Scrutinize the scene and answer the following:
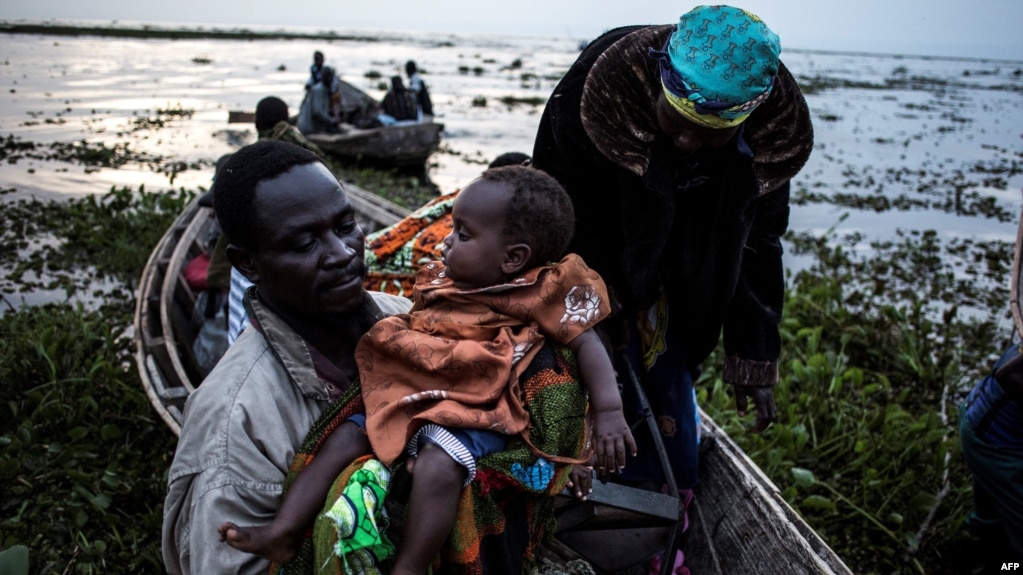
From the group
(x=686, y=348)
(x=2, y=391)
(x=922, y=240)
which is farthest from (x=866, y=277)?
(x=2, y=391)

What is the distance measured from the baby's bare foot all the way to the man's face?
44 cm

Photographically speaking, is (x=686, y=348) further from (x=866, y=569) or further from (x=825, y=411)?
(x=825, y=411)

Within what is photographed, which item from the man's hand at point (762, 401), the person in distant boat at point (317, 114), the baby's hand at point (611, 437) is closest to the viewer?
the baby's hand at point (611, 437)

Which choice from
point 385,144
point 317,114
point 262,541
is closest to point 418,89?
point 317,114

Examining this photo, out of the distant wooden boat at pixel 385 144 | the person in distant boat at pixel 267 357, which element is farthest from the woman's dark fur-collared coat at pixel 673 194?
the distant wooden boat at pixel 385 144

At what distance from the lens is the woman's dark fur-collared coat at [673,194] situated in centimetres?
168

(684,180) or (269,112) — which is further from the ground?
(684,180)

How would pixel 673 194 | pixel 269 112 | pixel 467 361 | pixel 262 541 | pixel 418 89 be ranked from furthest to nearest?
pixel 418 89 → pixel 269 112 → pixel 673 194 → pixel 467 361 → pixel 262 541

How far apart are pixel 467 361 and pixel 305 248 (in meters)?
0.42

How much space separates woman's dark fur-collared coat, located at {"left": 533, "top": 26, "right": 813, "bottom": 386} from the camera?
1676mm

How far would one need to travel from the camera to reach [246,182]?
1.38 meters

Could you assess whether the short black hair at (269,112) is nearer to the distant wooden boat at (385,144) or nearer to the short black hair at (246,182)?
the short black hair at (246,182)

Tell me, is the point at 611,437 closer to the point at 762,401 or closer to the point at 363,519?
the point at 363,519

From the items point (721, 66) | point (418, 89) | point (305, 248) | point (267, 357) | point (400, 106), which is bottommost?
point (400, 106)
